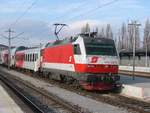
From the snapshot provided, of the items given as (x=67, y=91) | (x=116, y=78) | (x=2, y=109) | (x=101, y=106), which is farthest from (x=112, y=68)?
(x=2, y=109)

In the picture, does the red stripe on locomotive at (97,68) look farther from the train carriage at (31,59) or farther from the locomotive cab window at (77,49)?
the train carriage at (31,59)

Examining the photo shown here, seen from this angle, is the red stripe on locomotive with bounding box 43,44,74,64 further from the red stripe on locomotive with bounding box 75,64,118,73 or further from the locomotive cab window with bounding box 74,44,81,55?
the red stripe on locomotive with bounding box 75,64,118,73

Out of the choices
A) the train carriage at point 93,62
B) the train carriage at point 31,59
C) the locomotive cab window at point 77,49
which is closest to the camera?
the train carriage at point 93,62

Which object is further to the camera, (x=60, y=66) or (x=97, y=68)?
(x=60, y=66)

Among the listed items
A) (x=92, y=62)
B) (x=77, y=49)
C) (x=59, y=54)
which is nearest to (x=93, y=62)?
(x=92, y=62)

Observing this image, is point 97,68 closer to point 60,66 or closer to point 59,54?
point 60,66

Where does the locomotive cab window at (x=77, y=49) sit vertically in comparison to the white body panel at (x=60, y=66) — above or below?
above

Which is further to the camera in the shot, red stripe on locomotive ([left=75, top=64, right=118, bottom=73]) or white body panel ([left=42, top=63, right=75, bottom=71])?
white body panel ([left=42, top=63, right=75, bottom=71])

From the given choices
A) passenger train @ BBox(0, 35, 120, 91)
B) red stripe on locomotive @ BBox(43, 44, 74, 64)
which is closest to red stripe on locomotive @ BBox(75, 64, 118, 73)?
passenger train @ BBox(0, 35, 120, 91)

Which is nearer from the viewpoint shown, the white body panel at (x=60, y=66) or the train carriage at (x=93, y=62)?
the train carriage at (x=93, y=62)

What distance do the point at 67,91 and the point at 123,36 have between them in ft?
311

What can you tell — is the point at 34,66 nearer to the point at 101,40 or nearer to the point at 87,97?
the point at 101,40

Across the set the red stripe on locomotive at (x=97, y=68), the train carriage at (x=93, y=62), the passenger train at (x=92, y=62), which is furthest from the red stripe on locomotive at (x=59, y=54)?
the red stripe on locomotive at (x=97, y=68)

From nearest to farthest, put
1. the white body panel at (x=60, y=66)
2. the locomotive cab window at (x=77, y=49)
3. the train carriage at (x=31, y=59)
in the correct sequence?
the locomotive cab window at (x=77, y=49)
the white body panel at (x=60, y=66)
the train carriage at (x=31, y=59)
